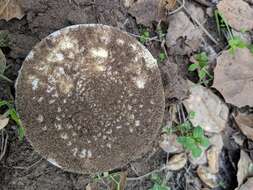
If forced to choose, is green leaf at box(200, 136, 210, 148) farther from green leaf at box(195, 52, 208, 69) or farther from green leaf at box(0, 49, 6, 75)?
green leaf at box(0, 49, 6, 75)

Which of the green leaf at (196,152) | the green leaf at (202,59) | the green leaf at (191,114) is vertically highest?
the green leaf at (202,59)

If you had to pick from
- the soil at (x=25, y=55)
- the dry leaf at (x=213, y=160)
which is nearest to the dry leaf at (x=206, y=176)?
the dry leaf at (x=213, y=160)

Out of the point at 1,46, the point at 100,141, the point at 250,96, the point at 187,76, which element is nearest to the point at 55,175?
the point at 100,141

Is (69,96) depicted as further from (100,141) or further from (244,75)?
(244,75)

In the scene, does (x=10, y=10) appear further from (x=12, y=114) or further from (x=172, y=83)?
(x=172, y=83)

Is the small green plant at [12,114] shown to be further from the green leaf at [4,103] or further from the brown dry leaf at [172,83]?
the brown dry leaf at [172,83]

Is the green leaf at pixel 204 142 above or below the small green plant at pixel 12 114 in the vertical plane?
below

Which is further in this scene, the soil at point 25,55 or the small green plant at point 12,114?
the soil at point 25,55

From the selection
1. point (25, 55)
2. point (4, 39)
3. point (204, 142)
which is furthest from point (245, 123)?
point (4, 39)
